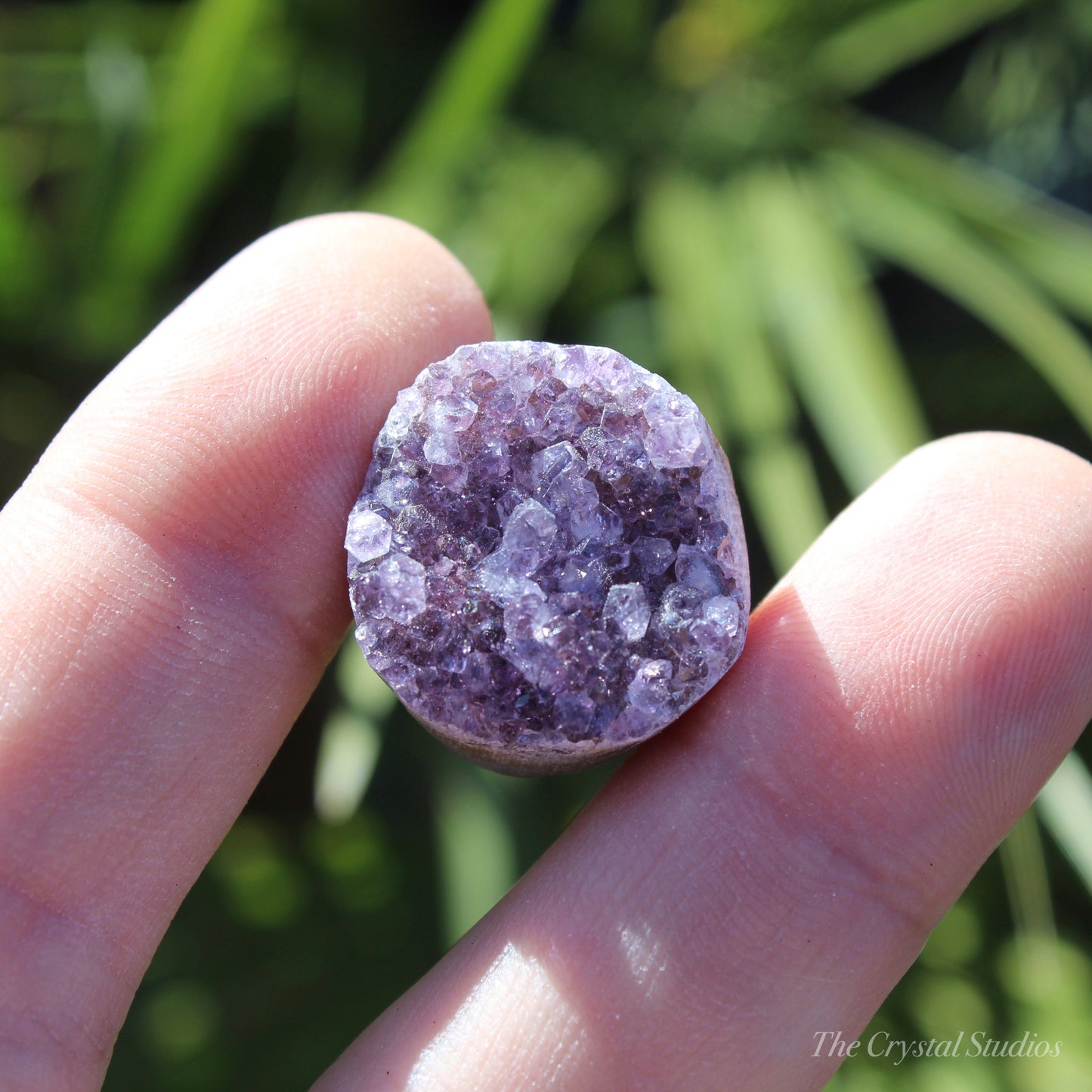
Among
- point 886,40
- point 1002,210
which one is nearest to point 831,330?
point 1002,210

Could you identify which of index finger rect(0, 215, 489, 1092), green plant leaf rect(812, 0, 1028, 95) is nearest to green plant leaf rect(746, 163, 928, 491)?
green plant leaf rect(812, 0, 1028, 95)

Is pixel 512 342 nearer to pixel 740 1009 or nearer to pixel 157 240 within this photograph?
pixel 740 1009

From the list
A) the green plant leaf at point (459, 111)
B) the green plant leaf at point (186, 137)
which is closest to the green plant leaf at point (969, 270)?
the green plant leaf at point (459, 111)

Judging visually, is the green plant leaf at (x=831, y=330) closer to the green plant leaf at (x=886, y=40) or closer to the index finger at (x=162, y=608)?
the green plant leaf at (x=886, y=40)

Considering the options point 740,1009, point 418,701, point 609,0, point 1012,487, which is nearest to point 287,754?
point 418,701

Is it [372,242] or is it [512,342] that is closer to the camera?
[512,342]

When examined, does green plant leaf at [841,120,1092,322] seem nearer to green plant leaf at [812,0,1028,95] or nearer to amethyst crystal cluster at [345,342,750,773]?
green plant leaf at [812,0,1028,95]
